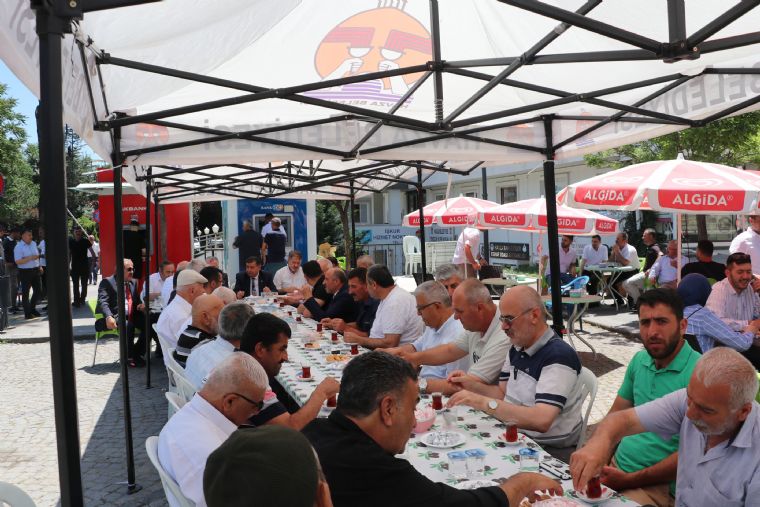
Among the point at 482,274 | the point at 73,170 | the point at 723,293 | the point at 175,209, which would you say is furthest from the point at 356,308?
the point at 73,170

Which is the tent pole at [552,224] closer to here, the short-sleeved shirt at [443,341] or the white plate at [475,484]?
the short-sleeved shirt at [443,341]

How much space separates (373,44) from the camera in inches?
174

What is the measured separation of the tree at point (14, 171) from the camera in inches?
1217

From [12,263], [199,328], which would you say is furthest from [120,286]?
[12,263]

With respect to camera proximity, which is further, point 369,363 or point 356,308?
point 356,308

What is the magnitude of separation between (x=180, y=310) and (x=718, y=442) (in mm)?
5078

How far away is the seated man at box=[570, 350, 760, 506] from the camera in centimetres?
228

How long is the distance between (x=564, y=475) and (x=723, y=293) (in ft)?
14.9

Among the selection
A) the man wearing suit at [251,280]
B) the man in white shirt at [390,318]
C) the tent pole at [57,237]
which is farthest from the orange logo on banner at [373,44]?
the man wearing suit at [251,280]

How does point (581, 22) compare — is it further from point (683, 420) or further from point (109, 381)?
point (109, 381)

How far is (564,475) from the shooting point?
256 centimetres

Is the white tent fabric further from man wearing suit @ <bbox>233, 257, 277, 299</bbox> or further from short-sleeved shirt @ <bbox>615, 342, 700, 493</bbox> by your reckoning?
man wearing suit @ <bbox>233, 257, 277, 299</bbox>

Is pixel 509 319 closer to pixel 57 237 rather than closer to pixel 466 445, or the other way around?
pixel 466 445

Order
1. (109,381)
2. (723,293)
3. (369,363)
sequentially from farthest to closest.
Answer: (109,381) → (723,293) → (369,363)
